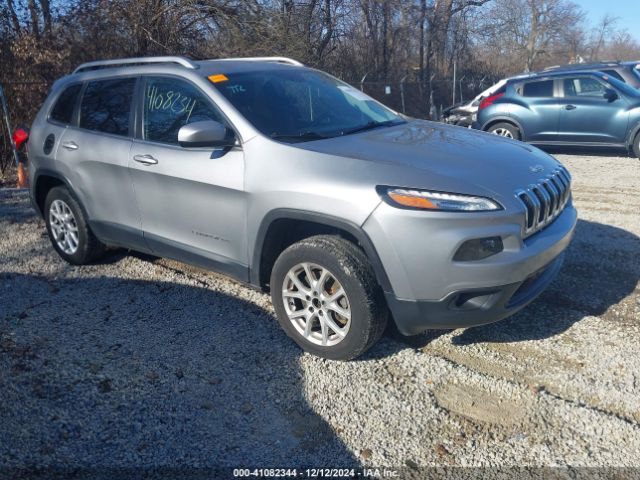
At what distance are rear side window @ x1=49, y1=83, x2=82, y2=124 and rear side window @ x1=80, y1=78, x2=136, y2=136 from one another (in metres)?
0.16

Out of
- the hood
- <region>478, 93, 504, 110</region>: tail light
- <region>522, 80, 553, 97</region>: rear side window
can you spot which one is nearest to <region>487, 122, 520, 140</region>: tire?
<region>478, 93, 504, 110</region>: tail light

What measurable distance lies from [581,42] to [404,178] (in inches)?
2226

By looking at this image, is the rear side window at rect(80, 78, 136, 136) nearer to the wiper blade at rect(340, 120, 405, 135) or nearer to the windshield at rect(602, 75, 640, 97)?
the wiper blade at rect(340, 120, 405, 135)

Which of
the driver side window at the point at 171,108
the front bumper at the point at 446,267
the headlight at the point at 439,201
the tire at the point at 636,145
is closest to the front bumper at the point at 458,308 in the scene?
the front bumper at the point at 446,267

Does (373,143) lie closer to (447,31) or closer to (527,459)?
(527,459)

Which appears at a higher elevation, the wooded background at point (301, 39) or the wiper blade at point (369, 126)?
the wooded background at point (301, 39)

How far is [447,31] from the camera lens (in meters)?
30.8

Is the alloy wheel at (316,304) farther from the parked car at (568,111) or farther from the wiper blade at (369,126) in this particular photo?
the parked car at (568,111)

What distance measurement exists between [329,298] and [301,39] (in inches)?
521

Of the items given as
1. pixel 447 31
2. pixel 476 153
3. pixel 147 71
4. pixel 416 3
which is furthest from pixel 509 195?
pixel 447 31

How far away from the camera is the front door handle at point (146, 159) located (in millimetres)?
4270

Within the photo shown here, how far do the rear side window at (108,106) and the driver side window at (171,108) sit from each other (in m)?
0.24

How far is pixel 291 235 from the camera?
3812 millimetres

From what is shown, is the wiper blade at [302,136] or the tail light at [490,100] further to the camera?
the tail light at [490,100]
